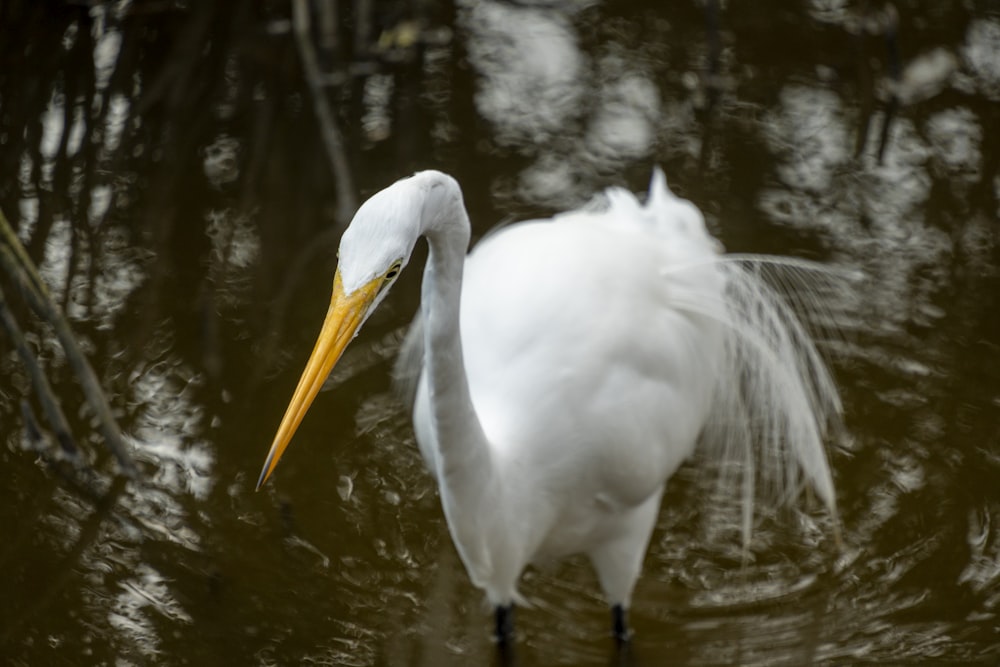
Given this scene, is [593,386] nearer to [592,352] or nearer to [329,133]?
[592,352]

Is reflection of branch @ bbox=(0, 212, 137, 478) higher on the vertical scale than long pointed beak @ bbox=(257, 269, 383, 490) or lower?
lower

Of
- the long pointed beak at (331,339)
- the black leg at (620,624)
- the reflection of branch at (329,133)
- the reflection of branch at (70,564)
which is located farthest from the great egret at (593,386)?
the reflection of branch at (329,133)

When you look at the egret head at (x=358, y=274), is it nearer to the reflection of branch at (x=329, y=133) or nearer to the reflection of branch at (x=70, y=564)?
the reflection of branch at (x=70, y=564)

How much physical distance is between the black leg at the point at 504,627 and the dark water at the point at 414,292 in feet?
0.09

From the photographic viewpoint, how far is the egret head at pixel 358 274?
1562 mm

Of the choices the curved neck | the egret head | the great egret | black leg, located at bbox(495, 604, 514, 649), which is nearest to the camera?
the egret head

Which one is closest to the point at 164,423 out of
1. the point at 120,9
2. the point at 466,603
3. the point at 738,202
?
the point at 466,603

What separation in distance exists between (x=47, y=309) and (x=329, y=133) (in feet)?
5.17

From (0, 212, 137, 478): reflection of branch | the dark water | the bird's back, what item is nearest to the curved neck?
the bird's back

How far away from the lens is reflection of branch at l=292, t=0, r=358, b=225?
3.76 metres

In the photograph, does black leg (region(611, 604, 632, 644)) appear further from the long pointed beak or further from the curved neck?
the long pointed beak

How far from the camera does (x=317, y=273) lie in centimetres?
364

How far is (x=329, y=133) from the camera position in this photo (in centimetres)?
385

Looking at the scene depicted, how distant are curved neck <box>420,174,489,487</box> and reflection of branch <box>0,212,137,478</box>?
824 millimetres
